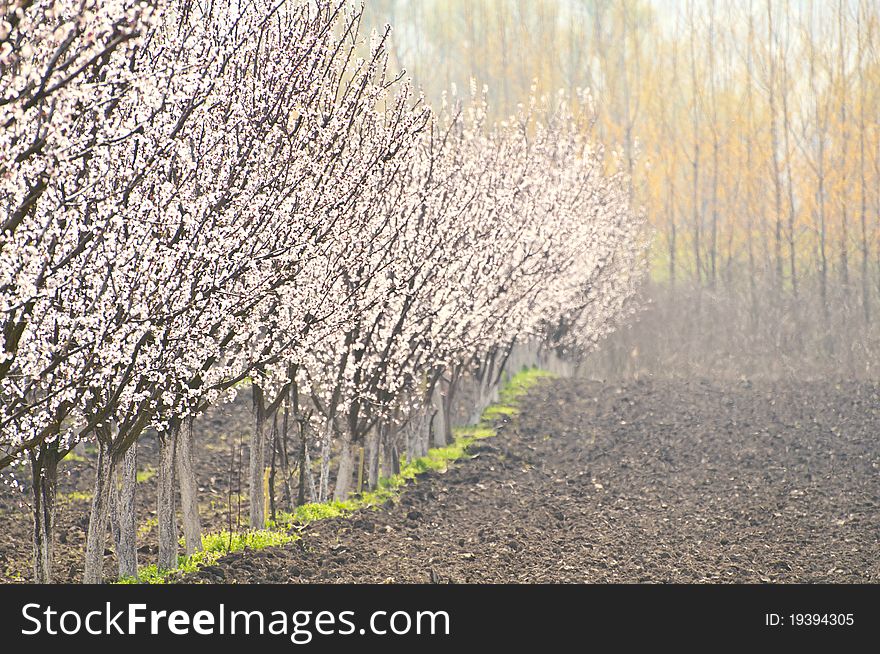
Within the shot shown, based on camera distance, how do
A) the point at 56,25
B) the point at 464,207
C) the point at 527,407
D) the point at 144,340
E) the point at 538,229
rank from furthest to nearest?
1. the point at 527,407
2. the point at 538,229
3. the point at 464,207
4. the point at 144,340
5. the point at 56,25

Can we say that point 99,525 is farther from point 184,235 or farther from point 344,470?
point 344,470

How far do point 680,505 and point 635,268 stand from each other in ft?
54.4

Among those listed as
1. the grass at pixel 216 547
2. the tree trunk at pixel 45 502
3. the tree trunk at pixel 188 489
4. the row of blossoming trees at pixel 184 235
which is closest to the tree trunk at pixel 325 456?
the row of blossoming trees at pixel 184 235

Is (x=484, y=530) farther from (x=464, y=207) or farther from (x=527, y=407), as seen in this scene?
(x=527, y=407)

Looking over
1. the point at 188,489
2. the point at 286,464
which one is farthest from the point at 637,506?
the point at 188,489

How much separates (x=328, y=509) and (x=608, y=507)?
338 centimetres

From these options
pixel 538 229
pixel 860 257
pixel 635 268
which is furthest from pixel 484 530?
pixel 860 257

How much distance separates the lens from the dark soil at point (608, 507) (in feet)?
29.7

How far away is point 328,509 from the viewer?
439 inches

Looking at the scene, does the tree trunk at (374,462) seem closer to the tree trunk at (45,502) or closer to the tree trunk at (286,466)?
the tree trunk at (286,466)

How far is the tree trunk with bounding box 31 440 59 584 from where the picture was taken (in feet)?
23.1

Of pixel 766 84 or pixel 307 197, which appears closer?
pixel 307 197

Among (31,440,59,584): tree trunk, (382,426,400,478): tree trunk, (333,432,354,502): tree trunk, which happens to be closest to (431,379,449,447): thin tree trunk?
(382,426,400,478): tree trunk

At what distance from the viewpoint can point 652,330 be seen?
1120 inches
